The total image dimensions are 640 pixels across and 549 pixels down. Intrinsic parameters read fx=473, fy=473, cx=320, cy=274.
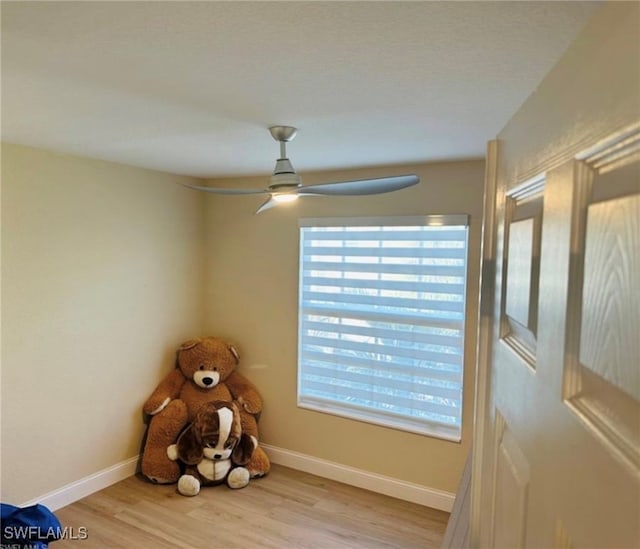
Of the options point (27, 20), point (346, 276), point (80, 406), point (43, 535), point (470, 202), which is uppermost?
point (27, 20)

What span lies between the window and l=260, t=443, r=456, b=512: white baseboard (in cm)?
39

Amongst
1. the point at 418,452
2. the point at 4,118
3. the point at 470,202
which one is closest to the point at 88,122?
the point at 4,118

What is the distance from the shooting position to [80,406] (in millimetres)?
3182

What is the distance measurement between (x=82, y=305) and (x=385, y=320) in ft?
6.74

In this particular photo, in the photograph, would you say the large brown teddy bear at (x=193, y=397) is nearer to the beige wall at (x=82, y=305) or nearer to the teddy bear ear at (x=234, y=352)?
the teddy bear ear at (x=234, y=352)

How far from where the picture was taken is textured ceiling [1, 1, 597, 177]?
3.77 ft

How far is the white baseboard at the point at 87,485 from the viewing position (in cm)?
300

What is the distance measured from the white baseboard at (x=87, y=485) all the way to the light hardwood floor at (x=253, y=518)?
0.05 meters

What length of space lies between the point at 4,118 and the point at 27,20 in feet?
3.88

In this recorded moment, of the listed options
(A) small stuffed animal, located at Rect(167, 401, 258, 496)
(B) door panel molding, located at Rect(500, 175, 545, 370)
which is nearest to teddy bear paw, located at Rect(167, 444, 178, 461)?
(A) small stuffed animal, located at Rect(167, 401, 258, 496)

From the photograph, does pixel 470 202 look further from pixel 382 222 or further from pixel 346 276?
pixel 346 276

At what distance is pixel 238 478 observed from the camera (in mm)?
3363

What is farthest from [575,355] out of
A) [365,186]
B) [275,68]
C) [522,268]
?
[365,186]

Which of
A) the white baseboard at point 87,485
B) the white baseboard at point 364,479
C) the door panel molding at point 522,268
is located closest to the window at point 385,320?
the white baseboard at point 364,479
